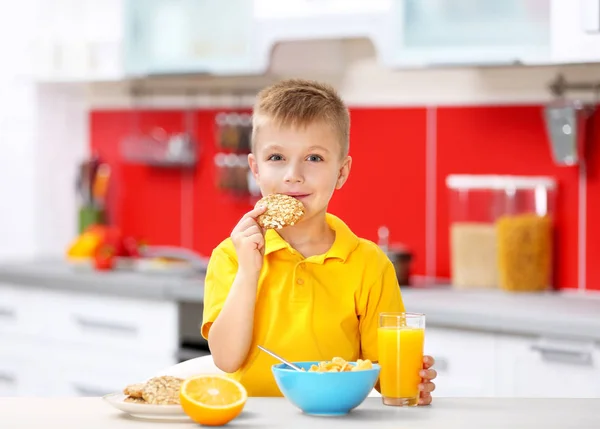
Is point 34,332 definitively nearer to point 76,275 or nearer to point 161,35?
point 76,275

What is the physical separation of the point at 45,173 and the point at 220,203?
2.49ft

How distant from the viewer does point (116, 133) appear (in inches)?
178

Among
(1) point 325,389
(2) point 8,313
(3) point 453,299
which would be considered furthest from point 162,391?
(2) point 8,313

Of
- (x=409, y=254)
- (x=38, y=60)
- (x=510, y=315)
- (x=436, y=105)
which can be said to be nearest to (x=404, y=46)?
(x=436, y=105)

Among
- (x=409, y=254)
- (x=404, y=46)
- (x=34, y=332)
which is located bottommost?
(x=34, y=332)

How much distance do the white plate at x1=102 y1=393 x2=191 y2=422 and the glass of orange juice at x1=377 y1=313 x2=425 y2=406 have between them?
0.30 meters

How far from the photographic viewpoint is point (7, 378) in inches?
160

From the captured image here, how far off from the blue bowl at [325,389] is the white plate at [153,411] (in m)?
0.15

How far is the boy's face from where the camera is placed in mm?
1851

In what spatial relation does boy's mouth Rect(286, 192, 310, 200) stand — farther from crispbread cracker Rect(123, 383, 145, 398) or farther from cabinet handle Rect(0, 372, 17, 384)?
cabinet handle Rect(0, 372, 17, 384)

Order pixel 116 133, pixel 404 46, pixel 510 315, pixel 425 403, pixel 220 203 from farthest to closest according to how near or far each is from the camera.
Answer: pixel 116 133
pixel 220 203
pixel 404 46
pixel 510 315
pixel 425 403

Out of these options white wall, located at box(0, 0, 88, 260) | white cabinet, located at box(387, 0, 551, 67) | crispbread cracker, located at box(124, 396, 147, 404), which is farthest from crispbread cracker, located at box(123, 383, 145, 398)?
white wall, located at box(0, 0, 88, 260)

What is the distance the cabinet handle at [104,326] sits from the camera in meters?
3.66

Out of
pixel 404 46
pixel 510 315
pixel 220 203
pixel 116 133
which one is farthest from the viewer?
pixel 116 133
